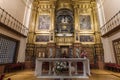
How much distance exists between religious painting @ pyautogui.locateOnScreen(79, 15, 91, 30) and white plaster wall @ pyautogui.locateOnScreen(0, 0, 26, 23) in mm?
6480

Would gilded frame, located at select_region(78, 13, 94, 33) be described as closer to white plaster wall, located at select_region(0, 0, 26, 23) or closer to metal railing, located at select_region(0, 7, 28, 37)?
white plaster wall, located at select_region(0, 0, 26, 23)

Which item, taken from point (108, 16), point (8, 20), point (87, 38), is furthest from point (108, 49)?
point (8, 20)

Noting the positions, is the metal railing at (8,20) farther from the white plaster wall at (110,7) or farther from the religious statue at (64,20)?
the white plaster wall at (110,7)

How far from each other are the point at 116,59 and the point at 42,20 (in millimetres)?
8508

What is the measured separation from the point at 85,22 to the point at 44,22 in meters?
4.81

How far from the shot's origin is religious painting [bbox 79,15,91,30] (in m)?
11.1

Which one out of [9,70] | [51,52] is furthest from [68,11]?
[9,70]

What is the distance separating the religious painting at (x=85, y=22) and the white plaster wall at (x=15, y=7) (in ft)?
21.3

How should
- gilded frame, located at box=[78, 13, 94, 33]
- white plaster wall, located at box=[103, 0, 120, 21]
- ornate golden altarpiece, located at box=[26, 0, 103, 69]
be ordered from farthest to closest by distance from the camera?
gilded frame, located at box=[78, 13, 94, 33] → ornate golden altarpiece, located at box=[26, 0, 103, 69] → white plaster wall, located at box=[103, 0, 120, 21]

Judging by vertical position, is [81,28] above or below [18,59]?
above

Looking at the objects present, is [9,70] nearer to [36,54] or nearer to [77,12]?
[36,54]

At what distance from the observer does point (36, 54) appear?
33.6 feet

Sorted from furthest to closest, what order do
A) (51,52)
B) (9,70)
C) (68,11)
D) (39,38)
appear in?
(68,11)
(39,38)
(51,52)
(9,70)

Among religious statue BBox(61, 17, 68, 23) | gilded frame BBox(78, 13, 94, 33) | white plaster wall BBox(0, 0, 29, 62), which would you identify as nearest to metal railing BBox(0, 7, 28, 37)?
white plaster wall BBox(0, 0, 29, 62)
